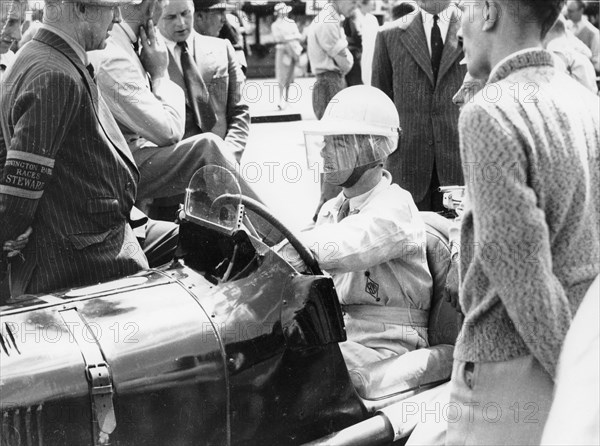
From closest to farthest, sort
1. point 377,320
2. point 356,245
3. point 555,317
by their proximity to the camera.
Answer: point 555,317 → point 356,245 → point 377,320

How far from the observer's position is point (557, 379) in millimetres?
2111

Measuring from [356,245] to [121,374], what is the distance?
1030mm

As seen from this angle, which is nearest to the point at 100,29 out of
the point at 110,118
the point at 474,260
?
the point at 110,118

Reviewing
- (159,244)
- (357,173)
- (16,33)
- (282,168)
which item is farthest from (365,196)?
(282,168)

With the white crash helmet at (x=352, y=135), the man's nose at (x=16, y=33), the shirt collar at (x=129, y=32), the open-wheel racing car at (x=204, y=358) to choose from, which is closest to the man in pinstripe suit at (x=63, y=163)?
the open-wheel racing car at (x=204, y=358)

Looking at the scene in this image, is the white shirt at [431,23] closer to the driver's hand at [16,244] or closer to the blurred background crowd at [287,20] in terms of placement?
the driver's hand at [16,244]

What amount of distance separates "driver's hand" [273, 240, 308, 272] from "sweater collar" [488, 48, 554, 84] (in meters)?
1.29

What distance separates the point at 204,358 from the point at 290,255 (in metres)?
0.54

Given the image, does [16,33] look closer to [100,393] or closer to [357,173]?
[357,173]

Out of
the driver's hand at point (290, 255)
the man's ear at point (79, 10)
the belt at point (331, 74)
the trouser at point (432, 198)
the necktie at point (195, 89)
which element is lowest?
the trouser at point (432, 198)

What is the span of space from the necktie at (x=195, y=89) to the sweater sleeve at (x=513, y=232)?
3.72m

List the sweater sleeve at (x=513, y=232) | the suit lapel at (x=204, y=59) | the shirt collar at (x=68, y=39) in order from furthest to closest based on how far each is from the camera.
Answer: the suit lapel at (x=204, y=59) < the shirt collar at (x=68, y=39) < the sweater sleeve at (x=513, y=232)

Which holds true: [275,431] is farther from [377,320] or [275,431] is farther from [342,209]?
[342,209]

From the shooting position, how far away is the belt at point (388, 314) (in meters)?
3.61
